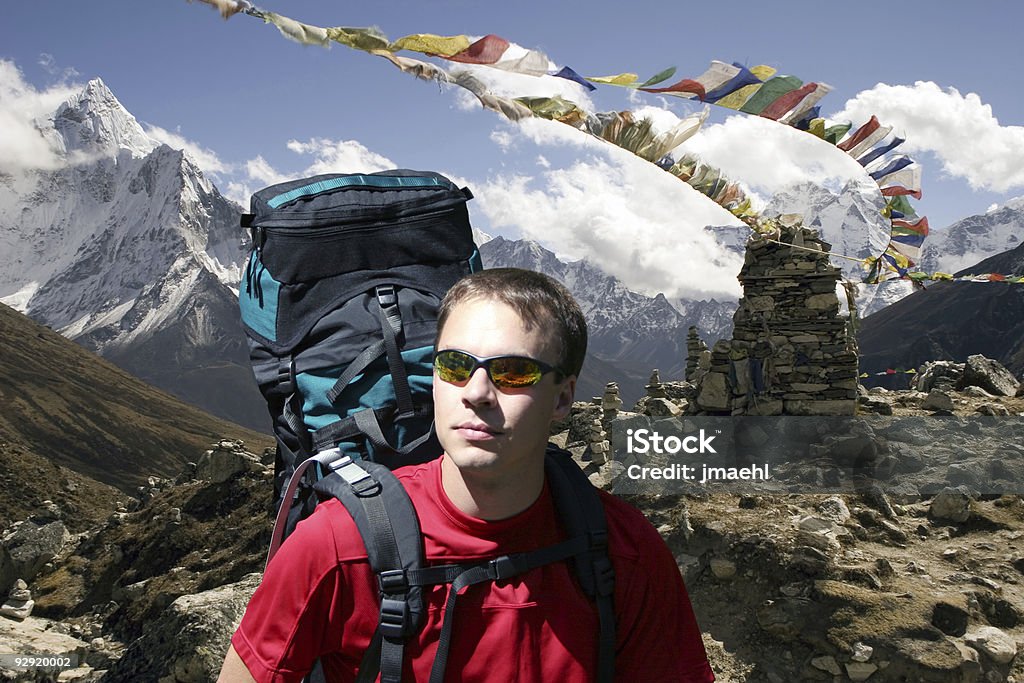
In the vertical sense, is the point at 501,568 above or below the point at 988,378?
below

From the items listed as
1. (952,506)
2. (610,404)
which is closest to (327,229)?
(952,506)

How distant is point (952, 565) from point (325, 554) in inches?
331

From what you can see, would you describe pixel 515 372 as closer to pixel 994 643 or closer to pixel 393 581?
pixel 393 581

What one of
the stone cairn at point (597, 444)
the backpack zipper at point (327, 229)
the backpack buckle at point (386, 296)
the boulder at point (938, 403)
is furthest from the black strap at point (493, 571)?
the boulder at point (938, 403)

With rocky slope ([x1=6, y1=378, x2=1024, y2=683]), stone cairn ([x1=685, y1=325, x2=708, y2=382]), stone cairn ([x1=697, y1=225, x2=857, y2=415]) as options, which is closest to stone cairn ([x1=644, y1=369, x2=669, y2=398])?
stone cairn ([x1=685, y1=325, x2=708, y2=382])

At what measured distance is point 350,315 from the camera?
3.21 metres

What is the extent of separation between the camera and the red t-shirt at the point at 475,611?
2.13m

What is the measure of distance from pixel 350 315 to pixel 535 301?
1.20m

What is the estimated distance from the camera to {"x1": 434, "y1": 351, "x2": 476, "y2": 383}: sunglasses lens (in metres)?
2.27

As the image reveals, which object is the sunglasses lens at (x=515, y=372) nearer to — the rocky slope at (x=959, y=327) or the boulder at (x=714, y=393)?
the boulder at (x=714, y=393)

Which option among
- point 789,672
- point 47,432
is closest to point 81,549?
point 789,672

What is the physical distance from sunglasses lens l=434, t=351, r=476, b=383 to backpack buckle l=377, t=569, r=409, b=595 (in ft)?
2.03

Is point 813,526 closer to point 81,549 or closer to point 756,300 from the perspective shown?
point 756,300

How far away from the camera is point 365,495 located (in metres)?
2.26
